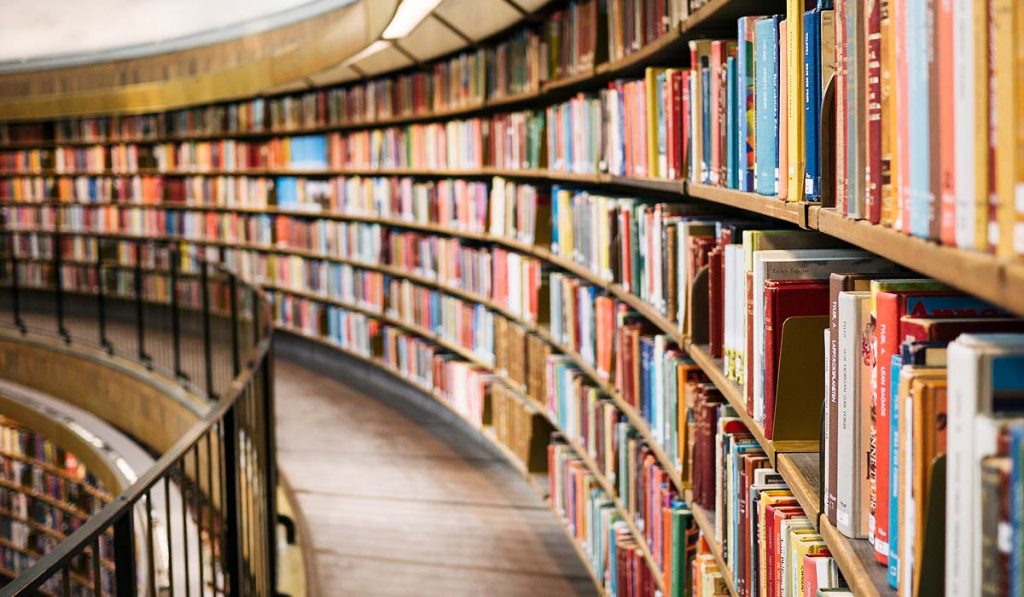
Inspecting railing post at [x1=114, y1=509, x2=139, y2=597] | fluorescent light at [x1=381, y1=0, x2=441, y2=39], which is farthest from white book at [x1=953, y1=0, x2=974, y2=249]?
fluorescent light at [x1=381, y1=0, x2=441, y2=39]

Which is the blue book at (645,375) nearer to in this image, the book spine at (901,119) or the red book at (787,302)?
the red book at (787,302)

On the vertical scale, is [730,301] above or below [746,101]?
below

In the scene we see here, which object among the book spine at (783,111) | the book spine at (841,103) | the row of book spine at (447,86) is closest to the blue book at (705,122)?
the row of book spine at (447,86)

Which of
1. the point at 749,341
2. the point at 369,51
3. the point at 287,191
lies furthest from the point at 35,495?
the point at 749,341

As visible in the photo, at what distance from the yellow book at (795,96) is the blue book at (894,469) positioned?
1.58 ft

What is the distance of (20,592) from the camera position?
1386 millimetres

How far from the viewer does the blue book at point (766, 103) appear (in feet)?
5.56

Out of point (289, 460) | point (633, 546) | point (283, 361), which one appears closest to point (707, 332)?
point (633, 546)

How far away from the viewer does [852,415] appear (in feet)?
4.16

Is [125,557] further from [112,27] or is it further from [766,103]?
[112,27]

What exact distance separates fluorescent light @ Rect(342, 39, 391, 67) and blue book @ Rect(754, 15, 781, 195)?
3.41 metres

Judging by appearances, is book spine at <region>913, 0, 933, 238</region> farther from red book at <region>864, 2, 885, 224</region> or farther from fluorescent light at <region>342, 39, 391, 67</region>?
fluorescent light at <region>342, 39, 391, 67</region>

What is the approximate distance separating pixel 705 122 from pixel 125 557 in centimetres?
139

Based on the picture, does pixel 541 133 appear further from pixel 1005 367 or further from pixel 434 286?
pixel 1005 367
